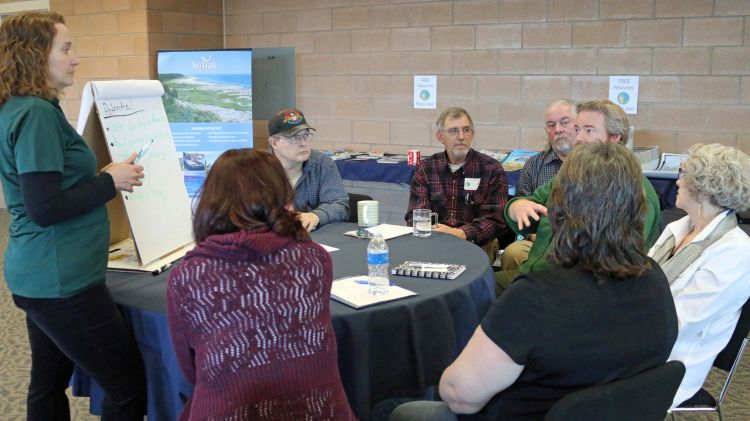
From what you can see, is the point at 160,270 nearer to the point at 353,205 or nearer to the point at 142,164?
the point at 142,164

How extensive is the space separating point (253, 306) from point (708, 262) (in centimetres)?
138

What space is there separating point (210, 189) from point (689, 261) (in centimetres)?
150

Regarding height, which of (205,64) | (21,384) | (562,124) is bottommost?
(21,384)

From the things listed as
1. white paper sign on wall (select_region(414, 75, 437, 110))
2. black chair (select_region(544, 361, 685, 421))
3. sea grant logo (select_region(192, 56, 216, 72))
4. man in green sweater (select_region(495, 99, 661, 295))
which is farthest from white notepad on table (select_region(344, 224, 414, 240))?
sea grant logo (select_region(192, 56, 216, 72))

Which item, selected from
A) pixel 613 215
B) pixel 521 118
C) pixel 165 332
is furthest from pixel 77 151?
pixel 521 118

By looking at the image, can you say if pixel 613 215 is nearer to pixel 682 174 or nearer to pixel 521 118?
pixel 682 174

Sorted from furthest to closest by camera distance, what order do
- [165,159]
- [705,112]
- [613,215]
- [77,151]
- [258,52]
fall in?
[258,52] → [705,112] → [165,159] → [77,151] → [613,215]

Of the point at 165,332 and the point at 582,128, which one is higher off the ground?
the point at 582,128

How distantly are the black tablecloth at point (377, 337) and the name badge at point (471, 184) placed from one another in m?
1.32

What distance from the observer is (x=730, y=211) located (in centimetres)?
220

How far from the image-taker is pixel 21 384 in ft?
10.7

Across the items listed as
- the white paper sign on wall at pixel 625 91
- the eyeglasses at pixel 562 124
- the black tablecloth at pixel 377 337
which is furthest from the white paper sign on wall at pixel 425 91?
the black tablecloth at pixel 377 337

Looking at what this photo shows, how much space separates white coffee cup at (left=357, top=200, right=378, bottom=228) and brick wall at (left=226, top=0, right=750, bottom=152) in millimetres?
2782

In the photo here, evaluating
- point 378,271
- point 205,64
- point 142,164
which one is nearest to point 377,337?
point 378,271
